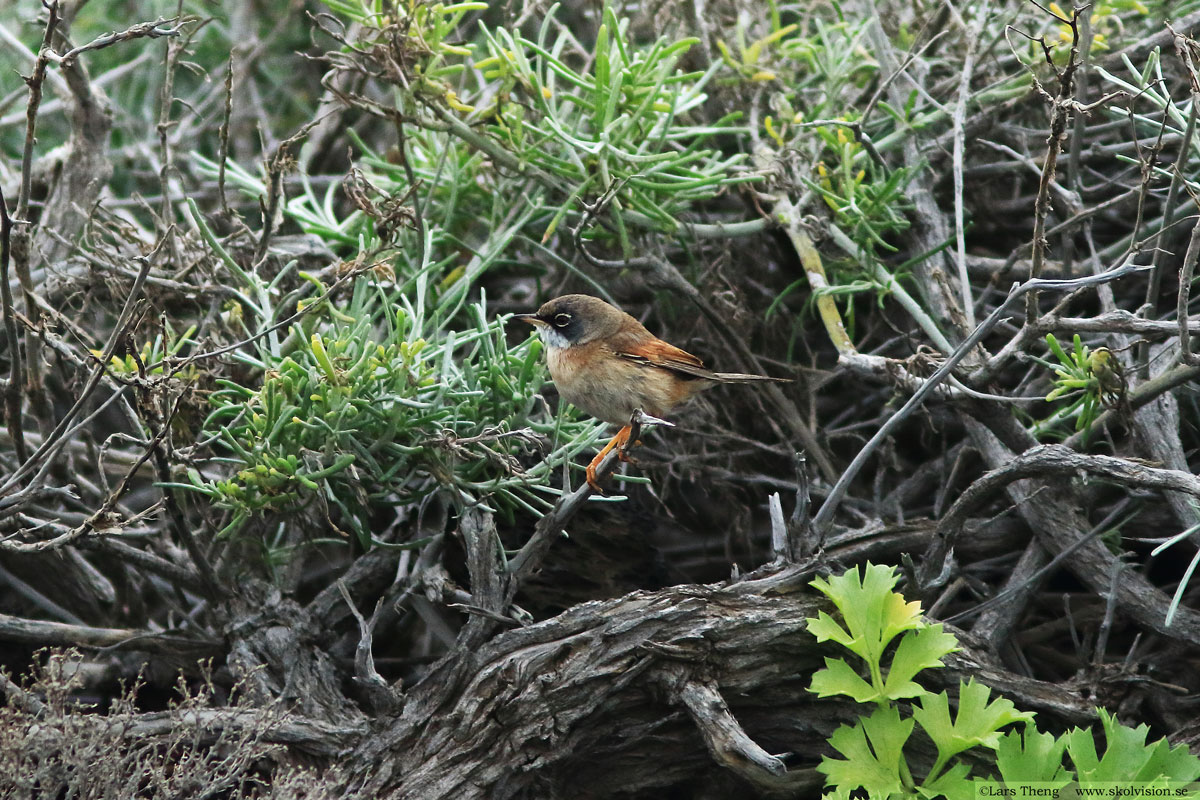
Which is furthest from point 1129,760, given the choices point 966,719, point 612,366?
point 612,366

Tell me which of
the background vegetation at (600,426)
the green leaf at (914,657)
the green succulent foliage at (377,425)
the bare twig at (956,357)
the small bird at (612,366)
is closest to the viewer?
the bare twig at (956,357)

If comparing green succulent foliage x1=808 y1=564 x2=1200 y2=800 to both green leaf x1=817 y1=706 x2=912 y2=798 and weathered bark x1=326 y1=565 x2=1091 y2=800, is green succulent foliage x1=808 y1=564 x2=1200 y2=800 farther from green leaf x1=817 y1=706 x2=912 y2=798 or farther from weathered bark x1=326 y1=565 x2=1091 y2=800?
weathered bark x1=326 y1=565 x2=1091 y2=800

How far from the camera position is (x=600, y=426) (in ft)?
12.4

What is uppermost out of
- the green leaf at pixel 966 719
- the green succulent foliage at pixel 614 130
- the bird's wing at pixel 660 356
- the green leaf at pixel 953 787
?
the green succulent foliage at pixel 614 130

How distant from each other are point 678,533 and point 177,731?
2246 mm

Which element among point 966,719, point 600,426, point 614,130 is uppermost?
point 614,130

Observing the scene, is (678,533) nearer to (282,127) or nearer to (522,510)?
(522,510)

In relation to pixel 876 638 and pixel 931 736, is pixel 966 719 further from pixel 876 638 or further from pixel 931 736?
pixel 876 638

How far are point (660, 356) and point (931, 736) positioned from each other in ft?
5.56

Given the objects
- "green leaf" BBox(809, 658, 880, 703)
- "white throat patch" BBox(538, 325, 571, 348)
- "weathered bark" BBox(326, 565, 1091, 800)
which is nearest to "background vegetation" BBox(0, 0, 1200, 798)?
"weathered bark" BBox(326, 565, 1091, 800)

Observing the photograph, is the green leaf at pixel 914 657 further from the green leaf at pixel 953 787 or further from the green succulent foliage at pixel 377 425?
the green succulent foliage at pixel 377 425

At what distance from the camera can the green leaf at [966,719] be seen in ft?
9.70

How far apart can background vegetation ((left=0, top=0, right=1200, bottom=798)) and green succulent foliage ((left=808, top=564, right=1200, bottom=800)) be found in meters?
0.04

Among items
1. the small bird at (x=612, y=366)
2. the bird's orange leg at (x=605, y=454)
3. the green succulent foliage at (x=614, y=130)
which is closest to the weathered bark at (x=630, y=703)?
the bird's orange leg at (x=605, y=454)
